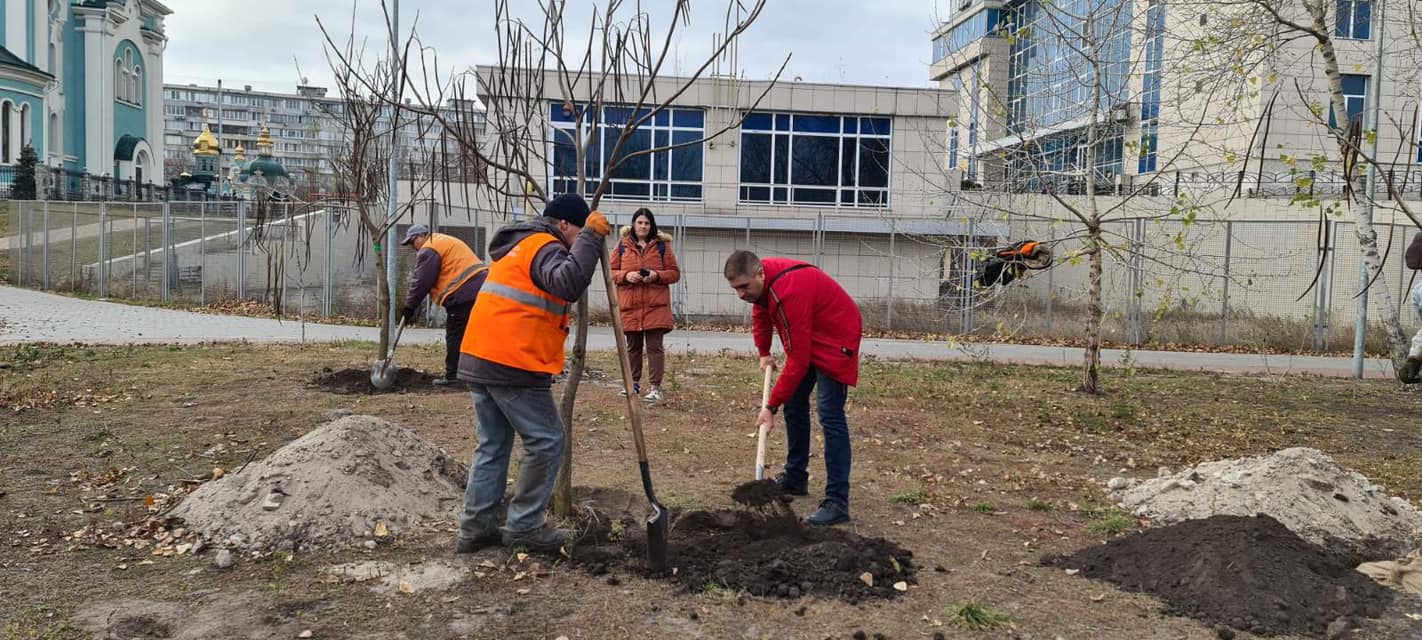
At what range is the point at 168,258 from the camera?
20.8 m

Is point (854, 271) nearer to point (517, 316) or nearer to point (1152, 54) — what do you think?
point (1152, 54)

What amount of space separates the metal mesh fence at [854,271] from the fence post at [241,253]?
0.04 metres

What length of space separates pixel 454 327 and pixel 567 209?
447cm

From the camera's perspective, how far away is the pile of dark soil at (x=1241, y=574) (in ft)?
13.5

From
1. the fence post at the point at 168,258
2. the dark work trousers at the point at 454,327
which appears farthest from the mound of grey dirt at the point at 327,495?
the fence post at the point at 168,258

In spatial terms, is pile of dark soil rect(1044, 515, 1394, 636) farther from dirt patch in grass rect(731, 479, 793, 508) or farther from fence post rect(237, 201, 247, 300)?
fence post rect(237, 201, 247, 300)

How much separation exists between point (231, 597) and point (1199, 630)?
3.79m

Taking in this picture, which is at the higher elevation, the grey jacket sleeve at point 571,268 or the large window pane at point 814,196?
the large window pane at point 814,196

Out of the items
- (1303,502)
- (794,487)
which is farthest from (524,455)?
(1303,502)

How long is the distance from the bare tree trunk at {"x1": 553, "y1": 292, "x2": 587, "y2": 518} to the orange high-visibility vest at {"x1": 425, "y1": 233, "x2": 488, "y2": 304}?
3.56 m

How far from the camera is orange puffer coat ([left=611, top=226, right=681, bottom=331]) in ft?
28.5

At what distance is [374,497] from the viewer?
514 cm

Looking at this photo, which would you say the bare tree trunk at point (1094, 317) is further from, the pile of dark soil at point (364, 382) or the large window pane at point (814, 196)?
the large window pane at point (814, 196)

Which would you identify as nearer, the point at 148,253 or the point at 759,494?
the point at 759,494
